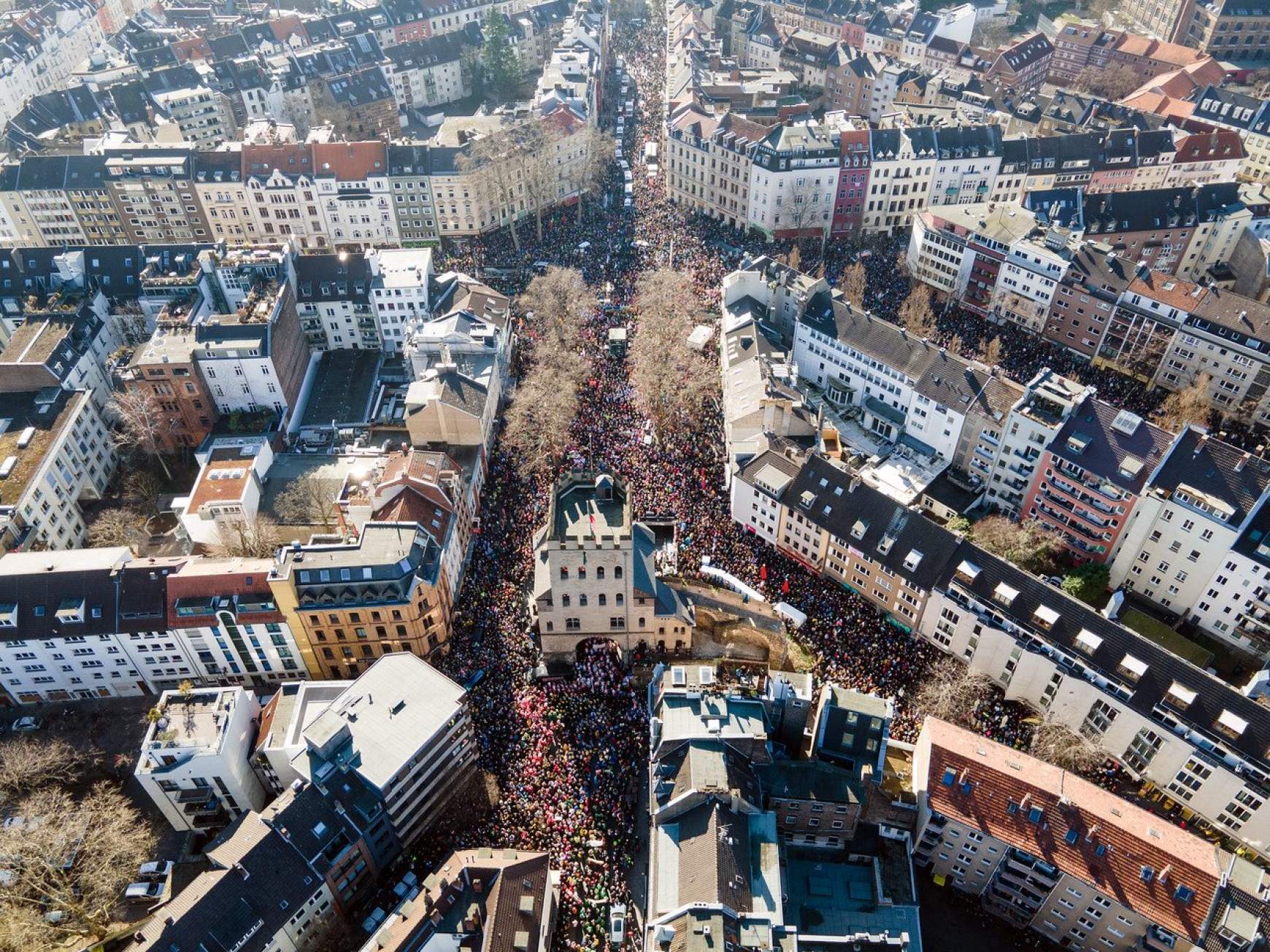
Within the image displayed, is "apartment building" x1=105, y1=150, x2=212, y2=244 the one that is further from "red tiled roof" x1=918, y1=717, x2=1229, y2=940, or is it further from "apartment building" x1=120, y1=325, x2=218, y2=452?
"red tiled roof" x1=918, y1=717, x2=1229, y2=940

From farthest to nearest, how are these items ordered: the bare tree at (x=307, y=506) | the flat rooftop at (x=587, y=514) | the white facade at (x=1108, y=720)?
the bare tree at (x=307, y=506) < the flat rooftop at (x=587, y=514) < the white facade at (x=1108, y=720)

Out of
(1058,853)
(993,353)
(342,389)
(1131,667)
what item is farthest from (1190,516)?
(342,389)

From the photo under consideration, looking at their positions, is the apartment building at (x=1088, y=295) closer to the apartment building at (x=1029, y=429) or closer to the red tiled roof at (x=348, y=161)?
the apartment building at (x=1029, y=429)

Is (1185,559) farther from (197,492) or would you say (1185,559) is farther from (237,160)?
(237,160)

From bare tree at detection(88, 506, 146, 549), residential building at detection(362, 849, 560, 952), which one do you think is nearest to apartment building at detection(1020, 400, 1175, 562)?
residential building at detection(362, 849, 560, 952)

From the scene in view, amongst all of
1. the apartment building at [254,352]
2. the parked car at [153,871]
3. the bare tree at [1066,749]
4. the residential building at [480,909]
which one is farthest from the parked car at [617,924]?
the apartment building at [254,352]

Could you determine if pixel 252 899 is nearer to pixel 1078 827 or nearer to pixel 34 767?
pixel 34 767
